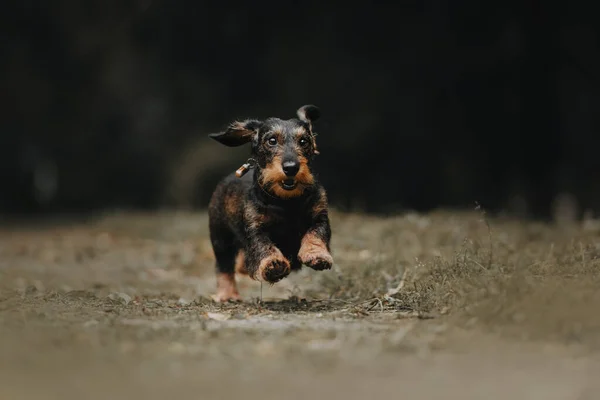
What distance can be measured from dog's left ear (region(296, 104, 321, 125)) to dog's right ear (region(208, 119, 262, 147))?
1.16 feet

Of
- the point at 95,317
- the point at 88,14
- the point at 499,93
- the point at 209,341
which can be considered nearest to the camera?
the point at 209,341

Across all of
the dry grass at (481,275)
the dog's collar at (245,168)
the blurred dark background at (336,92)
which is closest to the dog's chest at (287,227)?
the dog's collar at (245,168)

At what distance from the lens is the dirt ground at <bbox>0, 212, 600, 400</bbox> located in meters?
4.04

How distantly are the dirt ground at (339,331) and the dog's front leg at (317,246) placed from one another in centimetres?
37

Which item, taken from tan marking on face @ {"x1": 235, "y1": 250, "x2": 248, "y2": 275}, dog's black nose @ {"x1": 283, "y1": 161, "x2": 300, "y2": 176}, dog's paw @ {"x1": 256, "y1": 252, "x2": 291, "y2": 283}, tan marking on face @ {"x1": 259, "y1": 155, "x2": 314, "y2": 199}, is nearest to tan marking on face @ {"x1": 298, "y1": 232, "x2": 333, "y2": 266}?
dog's paw @ {"x1": 256, "y1": 252, "x2": 291, "y2": 283}

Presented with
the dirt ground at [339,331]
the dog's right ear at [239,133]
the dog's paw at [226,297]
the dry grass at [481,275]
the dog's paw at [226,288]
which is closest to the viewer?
the dirt ground at [339,331]

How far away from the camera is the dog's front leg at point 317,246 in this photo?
622 cm

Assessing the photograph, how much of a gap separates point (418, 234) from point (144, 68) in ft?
34.7

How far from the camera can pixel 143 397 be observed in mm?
3799

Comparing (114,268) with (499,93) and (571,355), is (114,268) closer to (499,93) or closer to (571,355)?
(571,355)

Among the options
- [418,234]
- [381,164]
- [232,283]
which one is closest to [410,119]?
[381,164]

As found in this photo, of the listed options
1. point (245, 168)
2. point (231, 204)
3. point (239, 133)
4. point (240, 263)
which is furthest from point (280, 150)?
point (240, 263)

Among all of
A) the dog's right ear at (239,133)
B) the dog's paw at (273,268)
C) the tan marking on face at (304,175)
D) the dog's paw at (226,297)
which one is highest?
the dog's right ear at (239,133)

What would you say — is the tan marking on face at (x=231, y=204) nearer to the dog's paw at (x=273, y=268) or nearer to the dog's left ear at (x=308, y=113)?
the dog's left ear at (x=308, y=113)
